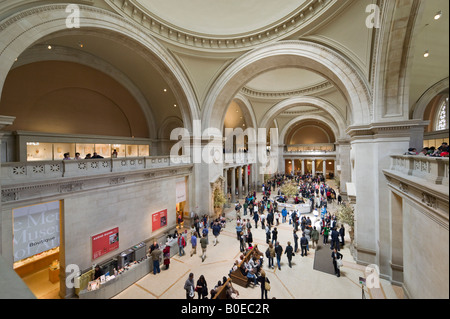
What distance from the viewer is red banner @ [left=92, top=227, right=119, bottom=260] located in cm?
735

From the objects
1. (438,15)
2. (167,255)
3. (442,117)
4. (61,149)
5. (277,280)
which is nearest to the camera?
(438,15)

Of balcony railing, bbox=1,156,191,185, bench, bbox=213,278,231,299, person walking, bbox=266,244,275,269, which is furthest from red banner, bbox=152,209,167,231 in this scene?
person walking, bbox=266,244,275,269

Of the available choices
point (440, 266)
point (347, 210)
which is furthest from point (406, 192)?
point (347, 210)

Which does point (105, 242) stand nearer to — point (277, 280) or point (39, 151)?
point (39, 151)

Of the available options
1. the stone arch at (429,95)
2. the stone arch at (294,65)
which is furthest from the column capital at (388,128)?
the stone arch at (429,95)

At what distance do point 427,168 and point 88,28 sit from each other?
38.7 ft

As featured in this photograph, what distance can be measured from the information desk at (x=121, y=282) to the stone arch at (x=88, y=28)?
6.46m

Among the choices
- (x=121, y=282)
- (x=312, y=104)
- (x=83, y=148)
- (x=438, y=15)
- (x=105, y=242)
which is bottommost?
(x=121, y=282)

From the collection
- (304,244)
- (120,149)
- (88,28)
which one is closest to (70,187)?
(88,28)

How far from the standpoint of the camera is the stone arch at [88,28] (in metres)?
5.45

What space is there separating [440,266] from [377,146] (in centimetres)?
531

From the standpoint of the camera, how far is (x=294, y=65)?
38.9 ft

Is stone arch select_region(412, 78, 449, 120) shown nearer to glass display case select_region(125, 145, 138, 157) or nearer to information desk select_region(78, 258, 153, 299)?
information desk select_region(78, 258, 153, 299)

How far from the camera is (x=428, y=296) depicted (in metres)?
4.15
